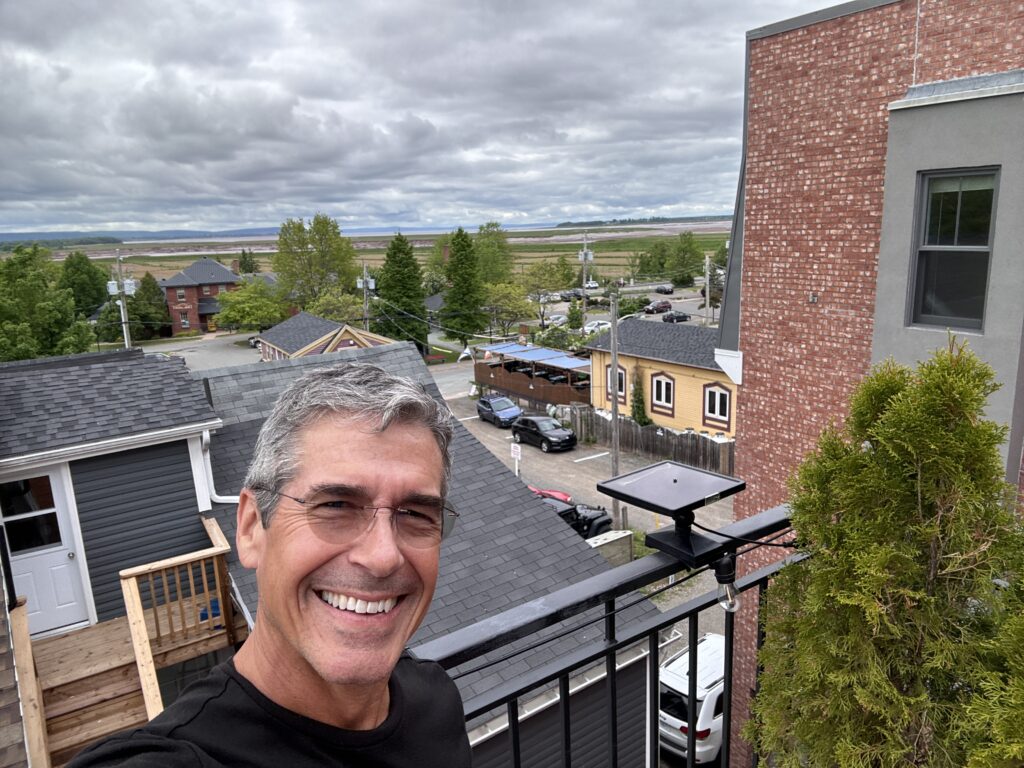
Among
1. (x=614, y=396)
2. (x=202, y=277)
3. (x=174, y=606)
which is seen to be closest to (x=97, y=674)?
(x=174, y=606)

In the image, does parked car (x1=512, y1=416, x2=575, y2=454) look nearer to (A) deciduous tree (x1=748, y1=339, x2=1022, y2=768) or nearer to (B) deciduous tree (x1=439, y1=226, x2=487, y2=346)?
(A) deciduous tree (x1=748, y1=339, x2=1022, y2=768)

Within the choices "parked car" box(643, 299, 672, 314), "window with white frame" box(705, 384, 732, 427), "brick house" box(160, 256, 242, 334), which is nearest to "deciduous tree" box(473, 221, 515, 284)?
"parked car" box(643, 299, 672, 314)

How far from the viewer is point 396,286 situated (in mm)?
44562

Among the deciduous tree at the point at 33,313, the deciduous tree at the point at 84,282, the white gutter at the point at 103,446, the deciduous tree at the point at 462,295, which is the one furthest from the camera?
the deciduous tree at the point at 84,282

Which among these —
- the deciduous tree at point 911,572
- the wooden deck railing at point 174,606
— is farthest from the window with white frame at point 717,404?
the deciduous tree at point 911,572

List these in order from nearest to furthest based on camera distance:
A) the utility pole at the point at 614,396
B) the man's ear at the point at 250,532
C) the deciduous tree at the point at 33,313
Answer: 1. the man's ear at the point at 250,532
2. the utility pole at the point at 614,396
3. the deciduous tree at the point at 33,313

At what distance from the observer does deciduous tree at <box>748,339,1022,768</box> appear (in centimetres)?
166

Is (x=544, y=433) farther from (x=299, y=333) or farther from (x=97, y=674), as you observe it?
(x=97, y=674)

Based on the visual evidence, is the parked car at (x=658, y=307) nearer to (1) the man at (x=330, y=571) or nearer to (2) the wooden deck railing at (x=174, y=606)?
(2) the wooden deck railing at (x=174, y=606)

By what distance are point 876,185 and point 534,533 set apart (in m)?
5.56

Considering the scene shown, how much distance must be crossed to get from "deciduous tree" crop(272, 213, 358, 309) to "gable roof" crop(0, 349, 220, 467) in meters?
48.2

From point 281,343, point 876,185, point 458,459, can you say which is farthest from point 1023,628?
point 281,343

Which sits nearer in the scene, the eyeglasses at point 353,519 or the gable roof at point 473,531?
the eyeglasses at point 353,519

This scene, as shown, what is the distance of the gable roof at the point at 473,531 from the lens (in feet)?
23.7
